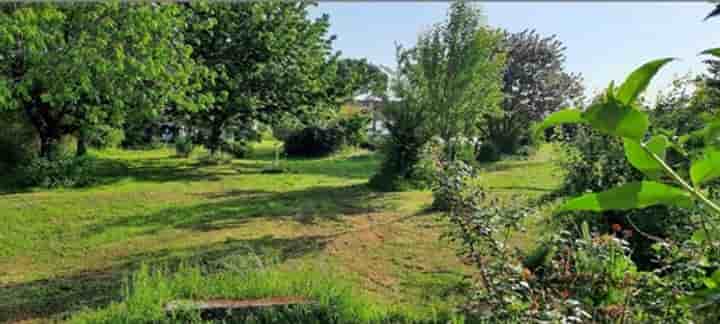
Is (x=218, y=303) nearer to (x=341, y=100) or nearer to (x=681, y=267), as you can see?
(x=681, y=267)

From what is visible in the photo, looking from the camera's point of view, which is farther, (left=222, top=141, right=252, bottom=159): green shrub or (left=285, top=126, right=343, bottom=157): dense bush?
(left=285, top=126, right=343, bottom=157): dense bush

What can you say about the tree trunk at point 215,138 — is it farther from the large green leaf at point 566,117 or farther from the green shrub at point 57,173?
the large green leaf at point 566,117

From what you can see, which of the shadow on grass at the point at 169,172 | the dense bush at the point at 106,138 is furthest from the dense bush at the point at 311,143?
the dense bush at the point at 106,138

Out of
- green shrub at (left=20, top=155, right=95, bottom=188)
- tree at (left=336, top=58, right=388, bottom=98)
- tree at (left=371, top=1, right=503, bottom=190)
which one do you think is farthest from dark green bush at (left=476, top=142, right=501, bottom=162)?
green shrub at (left=20, top=155, right=95, bottom=188)

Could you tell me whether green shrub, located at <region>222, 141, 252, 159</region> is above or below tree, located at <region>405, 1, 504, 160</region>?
below

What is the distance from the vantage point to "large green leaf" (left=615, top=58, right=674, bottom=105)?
1.52 feet

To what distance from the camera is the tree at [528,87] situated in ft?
54.3

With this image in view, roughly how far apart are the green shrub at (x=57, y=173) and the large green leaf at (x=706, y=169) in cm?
974

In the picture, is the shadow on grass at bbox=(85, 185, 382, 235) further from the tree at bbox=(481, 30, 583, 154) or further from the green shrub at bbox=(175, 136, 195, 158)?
the tree at bbox=(481, 30, 583, 154)

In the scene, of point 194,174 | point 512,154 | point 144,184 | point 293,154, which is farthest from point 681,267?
point 293,154

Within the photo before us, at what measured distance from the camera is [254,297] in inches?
119

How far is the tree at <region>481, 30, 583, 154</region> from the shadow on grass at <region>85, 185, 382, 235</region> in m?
9.70

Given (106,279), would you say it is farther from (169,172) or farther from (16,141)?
(16,141)

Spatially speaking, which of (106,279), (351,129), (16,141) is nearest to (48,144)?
(16,141)
